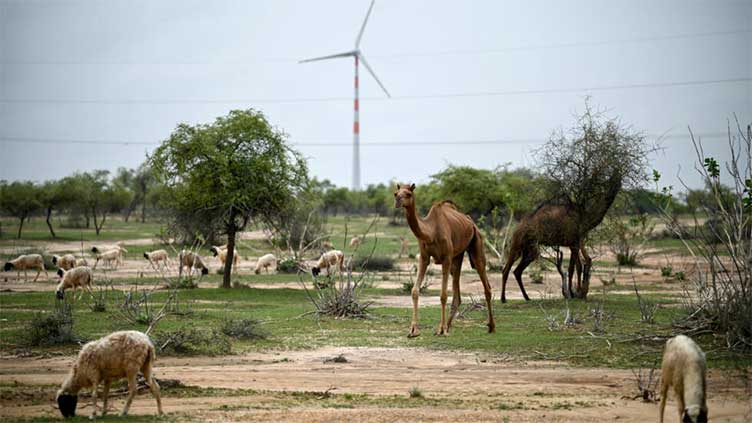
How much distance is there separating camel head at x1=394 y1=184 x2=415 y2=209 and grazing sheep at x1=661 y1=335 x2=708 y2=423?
6.76 m

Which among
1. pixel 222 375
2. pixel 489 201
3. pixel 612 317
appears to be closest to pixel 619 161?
pixel 612 317

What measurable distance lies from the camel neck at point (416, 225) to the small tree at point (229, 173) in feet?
36.4

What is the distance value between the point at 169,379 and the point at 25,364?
3436mm

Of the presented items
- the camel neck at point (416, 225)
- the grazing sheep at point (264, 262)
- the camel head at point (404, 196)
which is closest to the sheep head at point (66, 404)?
the camel head at point (404, 196)

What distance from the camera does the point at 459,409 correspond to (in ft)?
33.2

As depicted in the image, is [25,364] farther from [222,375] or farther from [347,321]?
[347,321]

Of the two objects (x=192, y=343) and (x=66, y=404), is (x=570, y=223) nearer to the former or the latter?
(x=192, y=343)

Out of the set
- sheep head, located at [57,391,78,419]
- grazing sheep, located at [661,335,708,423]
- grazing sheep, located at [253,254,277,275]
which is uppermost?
grazing sheep, located at [253,254,277,275]

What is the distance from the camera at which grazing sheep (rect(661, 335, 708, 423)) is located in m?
8.32

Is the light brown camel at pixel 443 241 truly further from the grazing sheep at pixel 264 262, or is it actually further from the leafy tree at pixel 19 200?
the leafy tree at pixel 19 200

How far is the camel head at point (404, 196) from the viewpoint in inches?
599

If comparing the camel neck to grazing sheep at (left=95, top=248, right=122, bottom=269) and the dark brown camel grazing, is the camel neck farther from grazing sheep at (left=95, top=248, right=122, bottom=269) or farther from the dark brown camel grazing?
grazing sheep at (left=95, top=248, right=122, bottom=269)

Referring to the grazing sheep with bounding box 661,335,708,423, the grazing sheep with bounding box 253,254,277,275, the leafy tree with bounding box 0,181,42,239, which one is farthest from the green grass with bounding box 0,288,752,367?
the leafy tree with bounding box 0,181,42,239

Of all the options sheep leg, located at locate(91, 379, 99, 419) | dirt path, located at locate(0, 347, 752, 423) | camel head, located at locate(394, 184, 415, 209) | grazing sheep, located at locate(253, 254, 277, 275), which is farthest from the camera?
grazing sheep, located at locate(253, 254, 277, 275)
